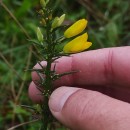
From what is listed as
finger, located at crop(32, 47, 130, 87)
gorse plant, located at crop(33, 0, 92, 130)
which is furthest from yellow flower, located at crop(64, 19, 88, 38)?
finger, located at crop(32, 47, 130, 87)

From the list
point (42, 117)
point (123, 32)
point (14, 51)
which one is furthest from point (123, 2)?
point (42, 117)

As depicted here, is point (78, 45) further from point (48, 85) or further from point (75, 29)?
point (48, 85)

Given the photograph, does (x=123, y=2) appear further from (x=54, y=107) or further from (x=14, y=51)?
(x=54, y=107)

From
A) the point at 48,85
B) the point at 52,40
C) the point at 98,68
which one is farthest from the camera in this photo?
the point at 98,68

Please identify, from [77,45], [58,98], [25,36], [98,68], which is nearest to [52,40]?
[77,45]

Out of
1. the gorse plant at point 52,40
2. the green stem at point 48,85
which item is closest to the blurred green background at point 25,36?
the green stem at point 48,85

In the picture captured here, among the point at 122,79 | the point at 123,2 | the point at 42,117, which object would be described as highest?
the point at 123,2

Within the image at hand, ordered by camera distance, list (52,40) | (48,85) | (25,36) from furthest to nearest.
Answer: (25,36) < (48,85) < (52,40)
